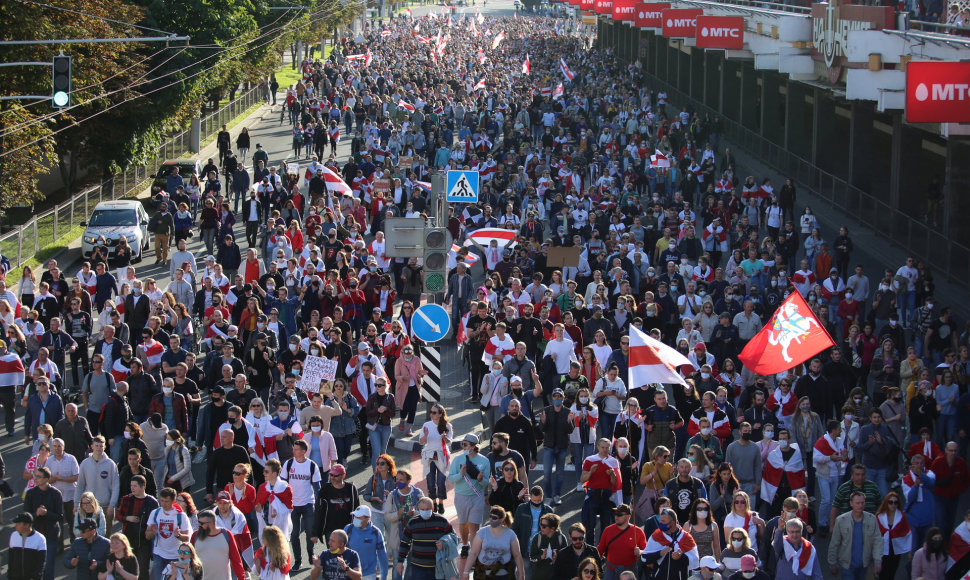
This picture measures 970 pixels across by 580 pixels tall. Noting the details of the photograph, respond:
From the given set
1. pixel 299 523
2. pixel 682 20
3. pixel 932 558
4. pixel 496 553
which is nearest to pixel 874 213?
pixel 682 20

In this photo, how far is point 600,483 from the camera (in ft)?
46.3

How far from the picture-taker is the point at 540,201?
104ft

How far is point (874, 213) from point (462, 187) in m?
13.6

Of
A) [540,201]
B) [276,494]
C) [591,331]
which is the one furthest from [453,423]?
[540,201]

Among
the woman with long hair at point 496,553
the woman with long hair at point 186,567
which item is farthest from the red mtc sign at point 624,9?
the woman with long hair at point 186,567

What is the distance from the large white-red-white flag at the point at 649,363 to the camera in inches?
653

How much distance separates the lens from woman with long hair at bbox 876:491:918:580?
13359mm

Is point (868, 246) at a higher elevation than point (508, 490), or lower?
lower

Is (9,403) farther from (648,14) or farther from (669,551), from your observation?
(648,14)

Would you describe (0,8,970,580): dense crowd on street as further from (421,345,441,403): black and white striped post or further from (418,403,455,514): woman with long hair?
(421,345,441,403): black and white striped post

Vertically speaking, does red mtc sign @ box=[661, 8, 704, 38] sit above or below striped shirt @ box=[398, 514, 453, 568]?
above

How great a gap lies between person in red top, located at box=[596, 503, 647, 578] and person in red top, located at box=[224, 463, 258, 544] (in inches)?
138

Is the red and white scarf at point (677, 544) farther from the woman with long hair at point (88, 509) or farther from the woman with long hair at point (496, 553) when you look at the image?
the woman with long hair at point (88, 509)

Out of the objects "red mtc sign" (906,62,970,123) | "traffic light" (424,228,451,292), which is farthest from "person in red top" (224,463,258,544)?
"red mtc sign" (906,62,970,123)
